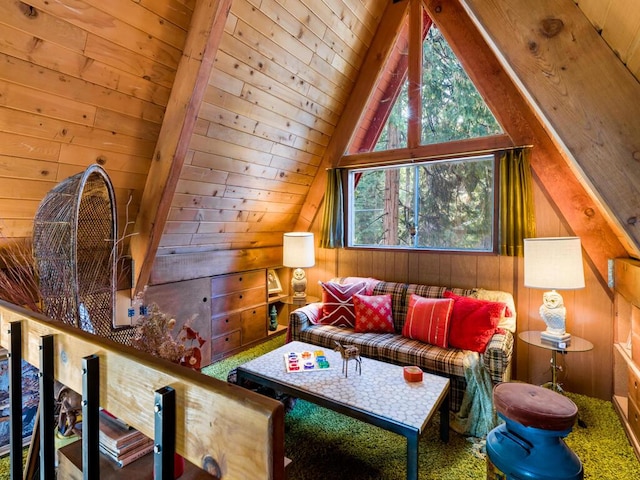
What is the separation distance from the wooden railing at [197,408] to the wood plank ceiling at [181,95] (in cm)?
146

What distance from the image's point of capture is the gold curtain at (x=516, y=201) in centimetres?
273

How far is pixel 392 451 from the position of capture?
195cm

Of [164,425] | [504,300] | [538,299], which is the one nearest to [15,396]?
[164,425]

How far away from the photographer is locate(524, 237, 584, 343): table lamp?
223 cm

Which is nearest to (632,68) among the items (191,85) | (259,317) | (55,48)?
(191,85)

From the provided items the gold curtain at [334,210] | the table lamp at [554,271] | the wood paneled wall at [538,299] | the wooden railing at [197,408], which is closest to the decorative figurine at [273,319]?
the gold curtain at [334,210]

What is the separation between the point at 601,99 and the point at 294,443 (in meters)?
2.26

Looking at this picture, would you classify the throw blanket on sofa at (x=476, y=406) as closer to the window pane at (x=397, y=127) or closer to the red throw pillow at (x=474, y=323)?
the red throw pillow at (x=474, y=323)

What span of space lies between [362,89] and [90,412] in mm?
3401

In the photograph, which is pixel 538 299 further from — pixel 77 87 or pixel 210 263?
pixel 77 87

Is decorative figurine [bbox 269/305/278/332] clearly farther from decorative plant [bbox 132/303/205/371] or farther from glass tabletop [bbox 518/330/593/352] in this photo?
decorative plant [bbox 132/303/205/371]

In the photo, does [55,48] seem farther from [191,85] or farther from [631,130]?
[631,130]

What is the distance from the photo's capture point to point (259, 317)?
378cm

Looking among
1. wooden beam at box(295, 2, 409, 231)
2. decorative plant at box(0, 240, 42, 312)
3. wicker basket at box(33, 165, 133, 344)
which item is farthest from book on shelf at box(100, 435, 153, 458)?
wooden beam at box(295, 2, 409, 231)
